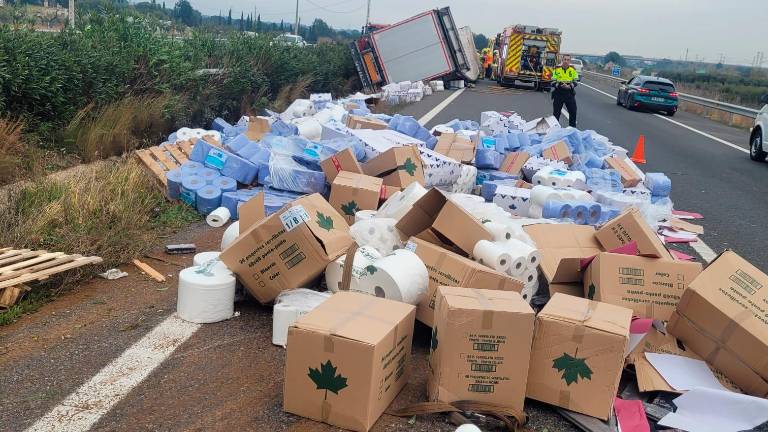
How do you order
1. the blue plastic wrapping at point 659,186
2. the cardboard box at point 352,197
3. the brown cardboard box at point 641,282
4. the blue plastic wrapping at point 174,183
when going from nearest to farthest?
the brown cardboard box at point 641,282 → the cardboard box at point 352,197 → the blue plastic wrapping at point 174,183 → the blue plastic wrapping at point 659,186

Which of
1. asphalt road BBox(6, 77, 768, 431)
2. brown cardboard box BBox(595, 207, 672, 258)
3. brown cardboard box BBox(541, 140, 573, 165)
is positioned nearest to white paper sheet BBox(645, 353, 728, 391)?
asphalt road BBox(6, 77, 768, 431)

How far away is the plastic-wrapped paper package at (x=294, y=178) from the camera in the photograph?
7082 mm

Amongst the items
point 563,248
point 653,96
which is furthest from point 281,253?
point 653,96

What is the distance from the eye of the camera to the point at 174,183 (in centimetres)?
717

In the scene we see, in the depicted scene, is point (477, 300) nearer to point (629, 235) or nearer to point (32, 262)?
→ point (629, 235)

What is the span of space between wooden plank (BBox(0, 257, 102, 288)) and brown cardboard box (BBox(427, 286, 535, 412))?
2.65 metres

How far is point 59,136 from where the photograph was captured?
8.46m

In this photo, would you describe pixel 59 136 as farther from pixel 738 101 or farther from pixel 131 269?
pixel 738 101

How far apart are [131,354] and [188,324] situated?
1.65 ft

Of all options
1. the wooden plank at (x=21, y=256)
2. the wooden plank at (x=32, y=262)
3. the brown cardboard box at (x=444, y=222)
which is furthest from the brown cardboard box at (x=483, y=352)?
the wooden plank at (x=21, y=256)

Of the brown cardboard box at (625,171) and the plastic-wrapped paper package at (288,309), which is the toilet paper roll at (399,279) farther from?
the brown cardboard box at (625,171)

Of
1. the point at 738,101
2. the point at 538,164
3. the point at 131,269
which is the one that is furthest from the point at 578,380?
the point at 738,101

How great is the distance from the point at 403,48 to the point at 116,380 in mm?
21868

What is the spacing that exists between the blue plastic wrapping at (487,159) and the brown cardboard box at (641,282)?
4.46 meters
